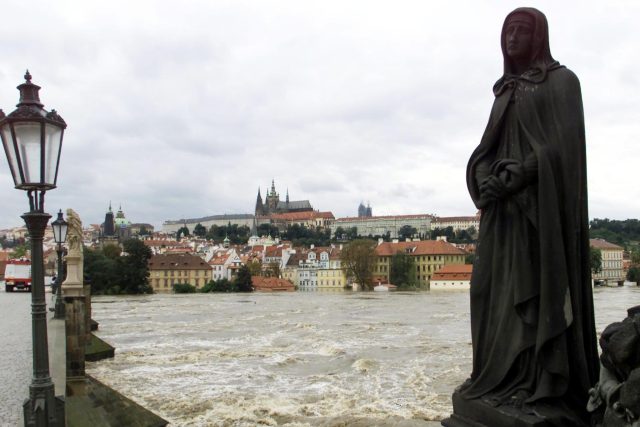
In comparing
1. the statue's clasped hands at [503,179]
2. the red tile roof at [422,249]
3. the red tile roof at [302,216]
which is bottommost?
the red tile roof at [422,249]

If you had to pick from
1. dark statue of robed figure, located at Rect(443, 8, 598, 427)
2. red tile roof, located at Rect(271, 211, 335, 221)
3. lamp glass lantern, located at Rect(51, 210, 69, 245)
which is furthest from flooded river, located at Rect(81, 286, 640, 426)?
red tile roof, located at Rect(271, 211, 335, 221)

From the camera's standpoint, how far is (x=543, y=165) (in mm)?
3318

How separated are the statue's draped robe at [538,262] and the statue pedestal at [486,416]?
2.6 inches

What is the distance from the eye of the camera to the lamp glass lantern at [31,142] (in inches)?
162

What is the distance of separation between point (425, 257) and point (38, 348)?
9076 cm

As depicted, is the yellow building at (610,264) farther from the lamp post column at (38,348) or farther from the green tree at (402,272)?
the lamp post column at (38,348)

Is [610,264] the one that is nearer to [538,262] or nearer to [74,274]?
[74,274]

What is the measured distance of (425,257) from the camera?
92.8m

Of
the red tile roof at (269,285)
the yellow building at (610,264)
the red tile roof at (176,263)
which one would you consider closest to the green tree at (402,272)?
the red tile roof at (269,285)

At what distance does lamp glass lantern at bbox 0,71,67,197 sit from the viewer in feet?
13.5

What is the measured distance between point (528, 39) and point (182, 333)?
2073 centimetres

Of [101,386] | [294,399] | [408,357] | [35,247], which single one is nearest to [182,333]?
[408,357]

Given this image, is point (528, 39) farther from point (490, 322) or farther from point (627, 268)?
point (627, 268)

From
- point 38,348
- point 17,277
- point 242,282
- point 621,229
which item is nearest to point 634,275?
point 621,229
